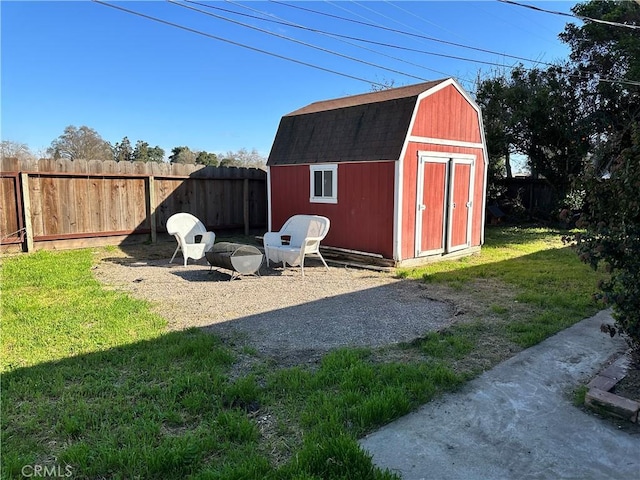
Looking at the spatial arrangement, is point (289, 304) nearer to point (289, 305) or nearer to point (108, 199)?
point (289, 305)

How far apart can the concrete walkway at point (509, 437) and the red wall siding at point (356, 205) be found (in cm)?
463

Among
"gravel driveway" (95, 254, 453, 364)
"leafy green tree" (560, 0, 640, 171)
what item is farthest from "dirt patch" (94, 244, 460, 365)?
"leafy green tree" (560, 0, 640, 171)

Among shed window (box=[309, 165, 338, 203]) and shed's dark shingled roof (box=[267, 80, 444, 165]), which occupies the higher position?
shed's dark shingled roof (box=[267, 80, 444, 165])

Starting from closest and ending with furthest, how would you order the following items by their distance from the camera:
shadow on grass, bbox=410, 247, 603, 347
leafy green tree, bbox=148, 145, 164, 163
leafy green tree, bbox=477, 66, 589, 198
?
1. shadow on grass, bbox=410, 247, 603, 347
2. leafy green tree, bbox=477, 66, 589, 198
3. leafy green tree, bbox=148, 145, 164, 163

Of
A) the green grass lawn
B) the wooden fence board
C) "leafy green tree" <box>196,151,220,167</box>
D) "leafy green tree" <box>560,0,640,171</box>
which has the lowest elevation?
the green grass lawn

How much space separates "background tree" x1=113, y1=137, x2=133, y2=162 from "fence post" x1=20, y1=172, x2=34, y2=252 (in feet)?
71.2

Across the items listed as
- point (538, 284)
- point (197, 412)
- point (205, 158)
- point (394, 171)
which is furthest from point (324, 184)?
point (205, 158)

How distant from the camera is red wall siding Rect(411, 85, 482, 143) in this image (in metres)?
7.51

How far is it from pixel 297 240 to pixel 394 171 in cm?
216

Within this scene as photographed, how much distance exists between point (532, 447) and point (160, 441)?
78.6 inches

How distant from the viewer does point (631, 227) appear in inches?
106

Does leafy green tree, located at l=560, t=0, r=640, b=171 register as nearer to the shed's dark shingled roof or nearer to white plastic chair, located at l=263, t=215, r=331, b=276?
the shed's dark shingled roof

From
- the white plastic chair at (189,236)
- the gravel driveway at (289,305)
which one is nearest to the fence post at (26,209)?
the gravel driveway at (289,305)

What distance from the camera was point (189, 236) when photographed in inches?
319
